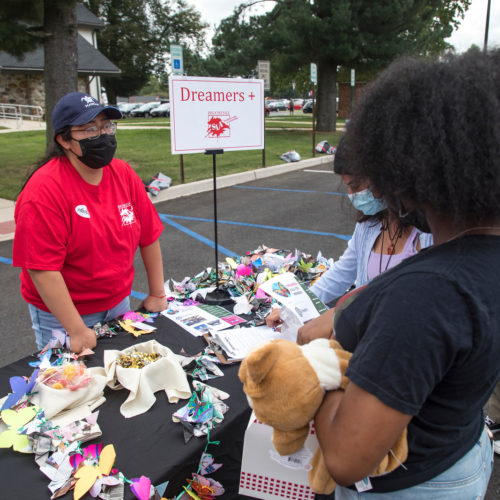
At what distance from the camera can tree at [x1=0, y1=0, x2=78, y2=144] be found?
7.39 m

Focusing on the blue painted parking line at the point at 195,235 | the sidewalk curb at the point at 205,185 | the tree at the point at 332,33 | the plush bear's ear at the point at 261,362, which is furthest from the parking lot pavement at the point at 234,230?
the tree at the point at 332,33

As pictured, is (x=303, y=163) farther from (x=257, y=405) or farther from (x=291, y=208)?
(x=257, y=405)

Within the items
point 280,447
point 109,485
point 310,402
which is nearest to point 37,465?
point 109,485

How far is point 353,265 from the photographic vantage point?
2.46 m

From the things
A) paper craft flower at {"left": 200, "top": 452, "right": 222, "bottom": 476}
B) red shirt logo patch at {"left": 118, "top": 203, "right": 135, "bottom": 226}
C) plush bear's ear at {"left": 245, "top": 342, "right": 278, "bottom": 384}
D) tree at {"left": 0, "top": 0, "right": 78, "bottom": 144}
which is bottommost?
paper craft flower at {"left": 200, "top": 452, "right": 222, "bottom": 476}

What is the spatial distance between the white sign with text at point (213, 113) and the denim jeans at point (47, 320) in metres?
1.08

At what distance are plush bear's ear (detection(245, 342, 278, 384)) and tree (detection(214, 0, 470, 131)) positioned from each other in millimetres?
16655

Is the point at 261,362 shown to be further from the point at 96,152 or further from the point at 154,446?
the point at 96,152

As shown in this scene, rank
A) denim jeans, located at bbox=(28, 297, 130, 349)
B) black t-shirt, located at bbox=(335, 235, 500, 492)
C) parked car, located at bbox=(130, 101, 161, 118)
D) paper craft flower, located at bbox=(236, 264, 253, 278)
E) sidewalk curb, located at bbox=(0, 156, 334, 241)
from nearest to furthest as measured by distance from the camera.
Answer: black t-shirt, located at bbox=(335, 235, 500, 492) → denim jeans, located at bbox=(28, 297, 130, 349) → paper craft flower, located at bbox=(236, 264, 253, 278) → sidewalk curb, located at bbox=(0, 156, 334, 241) → parked car, located at bbox=(130, 101, 161, 118)

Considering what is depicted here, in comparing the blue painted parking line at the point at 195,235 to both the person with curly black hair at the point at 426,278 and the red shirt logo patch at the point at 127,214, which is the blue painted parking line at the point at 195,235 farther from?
the person with curly black hair at the point at 426,278

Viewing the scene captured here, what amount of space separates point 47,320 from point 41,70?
82.8 feet

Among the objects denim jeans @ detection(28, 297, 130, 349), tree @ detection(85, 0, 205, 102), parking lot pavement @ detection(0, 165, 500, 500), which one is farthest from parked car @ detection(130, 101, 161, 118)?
denim jeans @ detection(28, 297, 130, 349)

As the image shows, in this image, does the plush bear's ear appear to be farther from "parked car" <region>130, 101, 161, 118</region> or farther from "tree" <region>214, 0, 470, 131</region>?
"parked car" <region>130, 101, 161, 118</region>

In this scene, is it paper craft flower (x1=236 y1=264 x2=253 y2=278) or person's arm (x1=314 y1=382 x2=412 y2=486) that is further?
paper craft flower (x1=236 y1=264 x2=253 y2=278)
